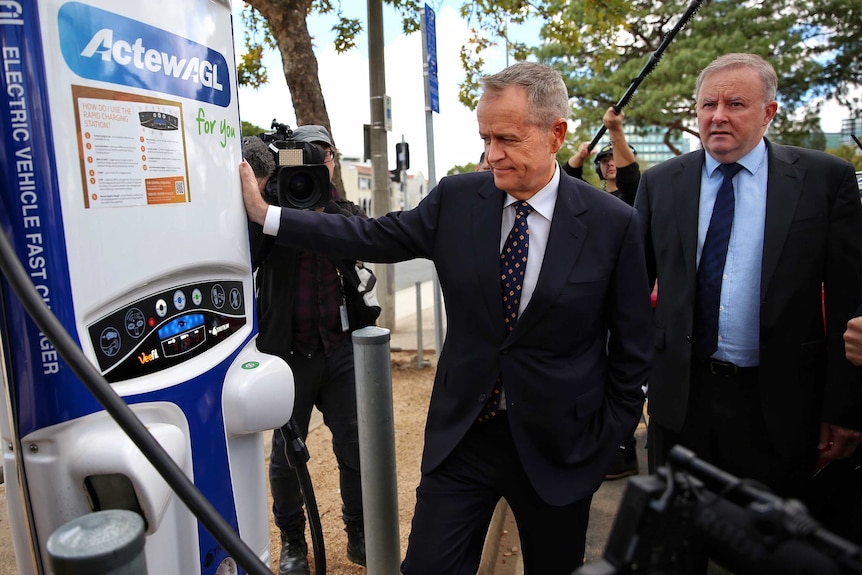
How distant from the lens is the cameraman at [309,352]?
283 centimetres

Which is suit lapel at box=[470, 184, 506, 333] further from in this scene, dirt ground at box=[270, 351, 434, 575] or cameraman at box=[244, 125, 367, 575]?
dirt ground at box=[270, 351, 434, 575]

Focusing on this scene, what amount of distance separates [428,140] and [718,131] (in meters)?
2.89

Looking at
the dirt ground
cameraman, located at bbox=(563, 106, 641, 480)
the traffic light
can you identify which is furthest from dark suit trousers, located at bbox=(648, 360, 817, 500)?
the traffic light

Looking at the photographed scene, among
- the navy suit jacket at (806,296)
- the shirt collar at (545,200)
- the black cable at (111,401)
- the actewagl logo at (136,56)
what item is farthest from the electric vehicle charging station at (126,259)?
the navy suit jacket at (806,296)

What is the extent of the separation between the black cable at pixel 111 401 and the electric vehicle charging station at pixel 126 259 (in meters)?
0.22

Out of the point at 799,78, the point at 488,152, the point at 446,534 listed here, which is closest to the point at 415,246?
the point at 488,152

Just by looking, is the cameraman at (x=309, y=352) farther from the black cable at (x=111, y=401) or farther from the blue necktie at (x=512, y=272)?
the black cable at (x=111, y=401)

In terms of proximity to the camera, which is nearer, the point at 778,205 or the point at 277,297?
the point at 778,205

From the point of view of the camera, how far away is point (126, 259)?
1.53m

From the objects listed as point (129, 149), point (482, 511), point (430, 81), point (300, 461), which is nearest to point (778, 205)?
point (482, 511)

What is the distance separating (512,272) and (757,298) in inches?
34.9

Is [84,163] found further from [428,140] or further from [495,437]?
[428,140]

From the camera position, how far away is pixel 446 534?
1.97 metres

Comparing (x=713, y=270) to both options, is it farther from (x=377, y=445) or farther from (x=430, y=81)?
(x=430, y=81)
